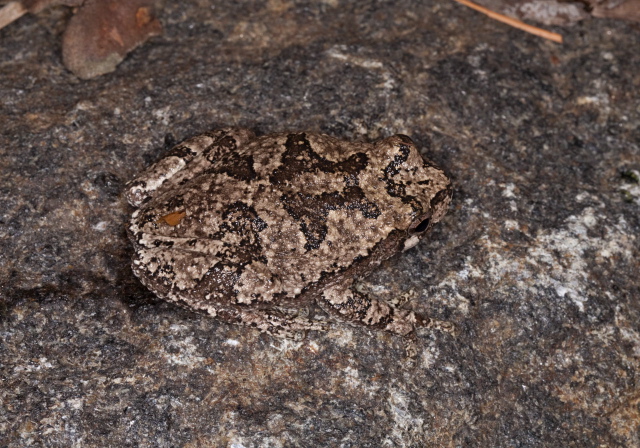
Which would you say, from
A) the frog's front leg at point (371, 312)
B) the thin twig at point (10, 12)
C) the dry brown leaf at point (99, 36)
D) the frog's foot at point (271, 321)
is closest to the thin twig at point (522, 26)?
the frog's front leg at point (371, 312)

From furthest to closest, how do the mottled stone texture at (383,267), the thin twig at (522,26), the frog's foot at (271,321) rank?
the thin twig at (522,26)
the frog's foot at (271,321)
the mottled stone texture at (383,267)

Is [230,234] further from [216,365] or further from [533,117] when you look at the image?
[533,117]

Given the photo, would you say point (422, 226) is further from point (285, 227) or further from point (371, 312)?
point (285, 227)

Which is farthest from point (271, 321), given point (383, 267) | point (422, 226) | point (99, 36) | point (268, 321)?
point (99, 36)

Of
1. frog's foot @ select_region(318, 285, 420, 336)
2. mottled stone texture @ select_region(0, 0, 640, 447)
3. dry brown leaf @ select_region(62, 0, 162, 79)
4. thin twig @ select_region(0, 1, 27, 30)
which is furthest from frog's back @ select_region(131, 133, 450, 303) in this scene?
thin twig @ select_region(0, 1, 27, 30)

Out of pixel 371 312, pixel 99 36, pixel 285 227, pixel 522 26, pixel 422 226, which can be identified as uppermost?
pixel 99 36

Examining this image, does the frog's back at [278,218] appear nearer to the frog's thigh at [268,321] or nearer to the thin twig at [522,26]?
the frog's thigh at [268,321]

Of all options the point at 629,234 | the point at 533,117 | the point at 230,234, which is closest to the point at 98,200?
the point at 230,234
